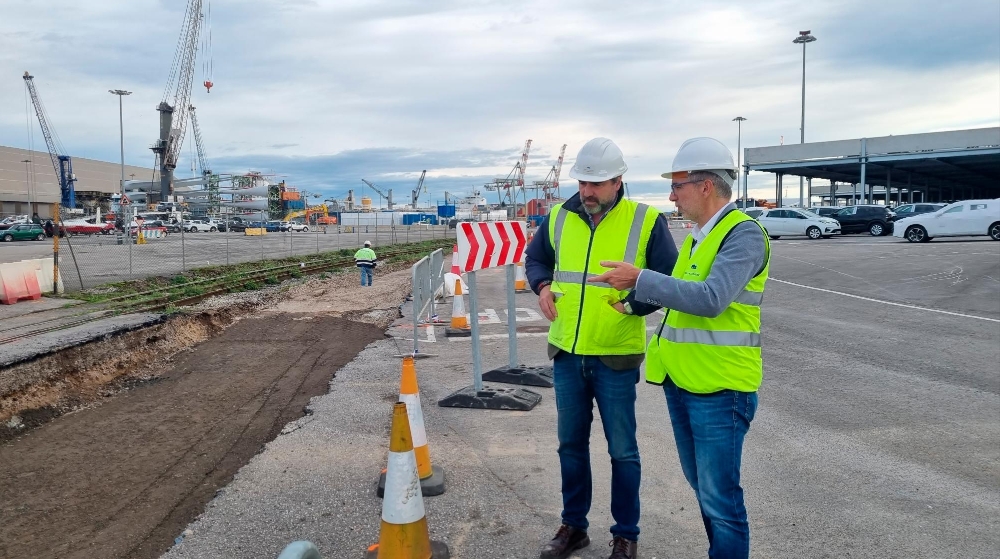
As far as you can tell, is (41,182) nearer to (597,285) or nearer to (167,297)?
(167,297)

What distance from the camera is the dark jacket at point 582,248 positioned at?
151 inches

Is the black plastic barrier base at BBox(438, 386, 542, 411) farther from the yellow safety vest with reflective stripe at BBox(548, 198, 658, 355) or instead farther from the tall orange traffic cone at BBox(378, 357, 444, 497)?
the yellow safety vest with reflective stripe at BBox(548, 198, 658, 355)

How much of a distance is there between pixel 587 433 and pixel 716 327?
1.19 metres

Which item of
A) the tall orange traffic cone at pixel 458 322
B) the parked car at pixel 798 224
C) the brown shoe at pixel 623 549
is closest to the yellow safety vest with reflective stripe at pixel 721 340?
the brown shoe at pixel 623 549

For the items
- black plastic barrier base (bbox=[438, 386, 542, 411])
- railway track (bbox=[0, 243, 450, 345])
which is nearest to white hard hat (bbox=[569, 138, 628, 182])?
black plastic barrier base (bbox=[438, 386, 542, 411])

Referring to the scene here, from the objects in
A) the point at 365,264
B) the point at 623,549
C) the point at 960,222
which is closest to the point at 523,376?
the point at 623,549

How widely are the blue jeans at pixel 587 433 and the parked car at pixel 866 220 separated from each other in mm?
36813

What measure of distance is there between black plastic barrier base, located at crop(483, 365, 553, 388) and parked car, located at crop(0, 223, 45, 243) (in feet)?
144

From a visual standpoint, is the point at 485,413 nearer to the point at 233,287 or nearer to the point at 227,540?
the point at 227,540

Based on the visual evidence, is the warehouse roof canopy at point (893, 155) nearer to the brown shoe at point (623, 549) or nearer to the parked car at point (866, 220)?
the parked car at point (866, 220)

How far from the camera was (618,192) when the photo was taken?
12.8 feet

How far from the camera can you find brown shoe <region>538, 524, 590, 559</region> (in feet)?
12.4

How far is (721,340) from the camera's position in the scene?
9.85 feet

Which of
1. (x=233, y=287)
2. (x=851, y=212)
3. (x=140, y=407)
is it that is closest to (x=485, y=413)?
(x=140, y=407)
